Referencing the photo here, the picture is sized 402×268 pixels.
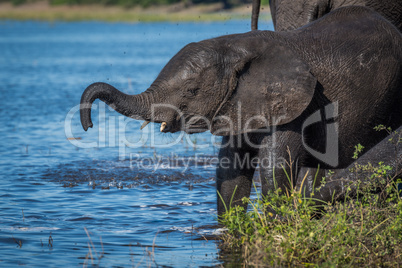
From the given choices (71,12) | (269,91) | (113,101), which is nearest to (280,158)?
(269,91)

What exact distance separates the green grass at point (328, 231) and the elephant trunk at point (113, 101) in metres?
1.11

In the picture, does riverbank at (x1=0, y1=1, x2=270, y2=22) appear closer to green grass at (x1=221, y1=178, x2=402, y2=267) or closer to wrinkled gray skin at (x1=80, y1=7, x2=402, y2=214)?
wrinkled gray skin at (x1=80, y1=7, x2=402, y2=214)

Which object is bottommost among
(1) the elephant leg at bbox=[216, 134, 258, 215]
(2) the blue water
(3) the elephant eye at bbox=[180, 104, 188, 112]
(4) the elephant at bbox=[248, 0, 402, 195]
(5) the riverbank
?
(2) the blue water

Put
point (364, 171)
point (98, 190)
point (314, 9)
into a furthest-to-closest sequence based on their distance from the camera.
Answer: point (98, 190) < point (314, 9) < point (364, 171)

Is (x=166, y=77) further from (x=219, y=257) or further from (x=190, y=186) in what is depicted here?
(x=190, y=186)

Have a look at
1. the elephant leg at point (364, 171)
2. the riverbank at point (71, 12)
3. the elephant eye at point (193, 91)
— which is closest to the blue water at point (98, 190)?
the elephant eye at point (193, 91)

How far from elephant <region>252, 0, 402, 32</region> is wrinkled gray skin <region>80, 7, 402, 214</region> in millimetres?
1022

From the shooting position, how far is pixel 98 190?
29.8 ft

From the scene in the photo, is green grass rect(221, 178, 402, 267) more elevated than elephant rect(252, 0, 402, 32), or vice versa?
elephant rect(252, 0, 402, 32)

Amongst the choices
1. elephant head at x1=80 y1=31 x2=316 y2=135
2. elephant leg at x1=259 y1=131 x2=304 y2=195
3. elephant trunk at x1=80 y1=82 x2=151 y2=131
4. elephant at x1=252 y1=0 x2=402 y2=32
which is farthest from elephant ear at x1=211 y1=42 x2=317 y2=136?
elephant at x1=252 y1=0 x2=402 y2=32

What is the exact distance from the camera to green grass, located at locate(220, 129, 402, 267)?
562 cm

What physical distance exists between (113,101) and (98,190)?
3327mm

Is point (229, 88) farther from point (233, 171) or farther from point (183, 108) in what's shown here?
point (233, 171)

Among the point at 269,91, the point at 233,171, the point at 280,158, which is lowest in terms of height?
the point at 233,171
